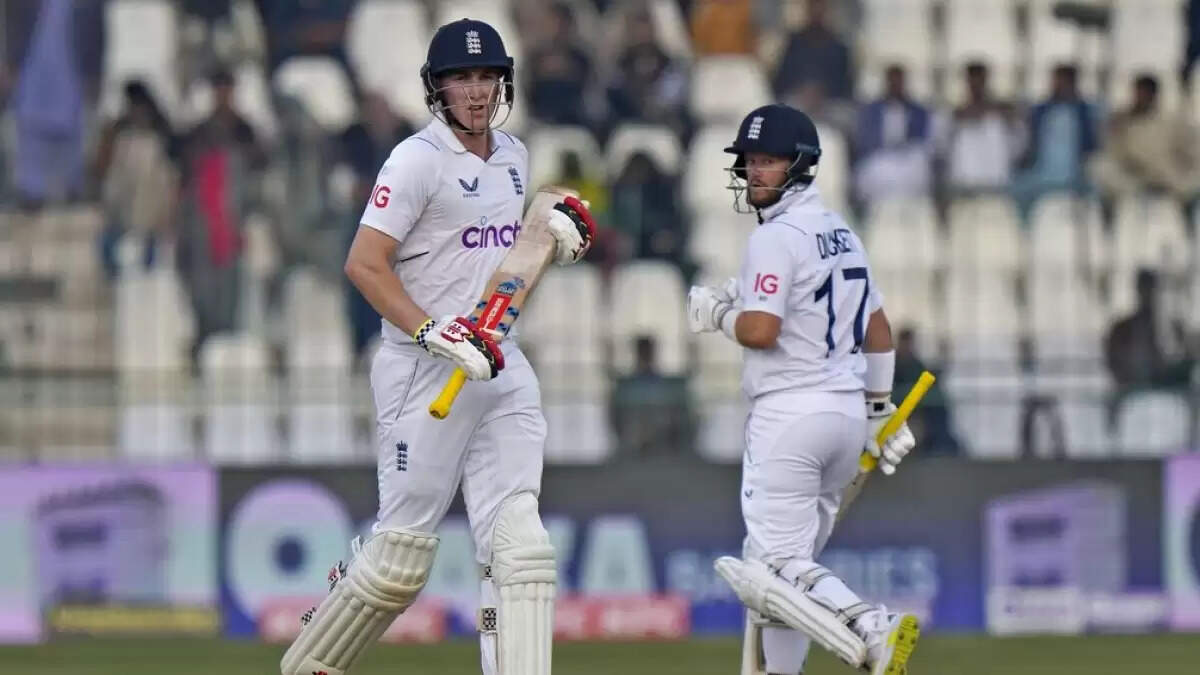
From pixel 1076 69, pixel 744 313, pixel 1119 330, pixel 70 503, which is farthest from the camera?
pixel 1076 69

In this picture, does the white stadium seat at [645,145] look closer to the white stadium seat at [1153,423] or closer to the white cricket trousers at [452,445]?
the white stadium seat at [1153,423]

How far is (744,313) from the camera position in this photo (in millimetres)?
7609

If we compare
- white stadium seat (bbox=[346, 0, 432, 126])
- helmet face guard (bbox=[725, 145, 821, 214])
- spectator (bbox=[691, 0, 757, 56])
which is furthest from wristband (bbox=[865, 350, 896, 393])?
white stadium seat (bbox=[346, 0, 432, 126])

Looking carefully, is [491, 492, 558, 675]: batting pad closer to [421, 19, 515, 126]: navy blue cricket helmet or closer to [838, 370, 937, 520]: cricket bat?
[421, 19, 515, 126]: navy blue cricket helmet

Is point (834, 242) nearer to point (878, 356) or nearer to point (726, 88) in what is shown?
point (878, 356)

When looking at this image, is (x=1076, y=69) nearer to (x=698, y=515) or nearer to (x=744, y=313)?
(x=698, y=515)

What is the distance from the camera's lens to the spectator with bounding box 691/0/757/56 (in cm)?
1481

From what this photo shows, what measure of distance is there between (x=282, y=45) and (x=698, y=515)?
4590 mm

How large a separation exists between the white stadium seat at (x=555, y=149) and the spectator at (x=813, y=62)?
1.31 m

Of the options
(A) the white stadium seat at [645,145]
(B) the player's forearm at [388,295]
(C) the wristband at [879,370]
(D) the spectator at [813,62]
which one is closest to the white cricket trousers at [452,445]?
(B) the player's forearm at [388,295]

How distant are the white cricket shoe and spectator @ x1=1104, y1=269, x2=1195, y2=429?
18.4ft

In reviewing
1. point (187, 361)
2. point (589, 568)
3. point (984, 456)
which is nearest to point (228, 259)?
point (187, 361)

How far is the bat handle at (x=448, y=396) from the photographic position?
6484 mm

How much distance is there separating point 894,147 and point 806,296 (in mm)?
6559
